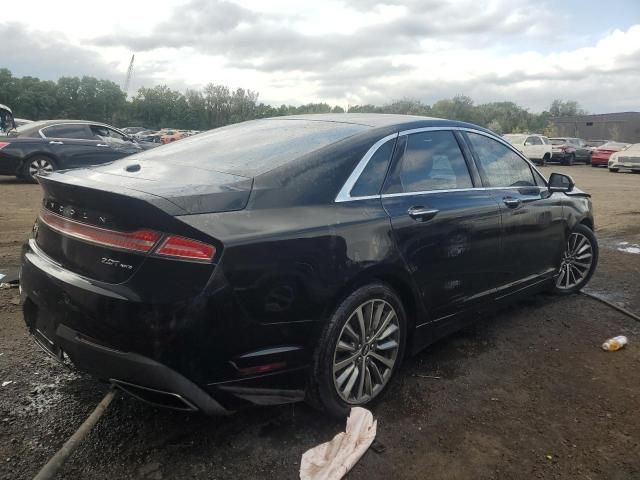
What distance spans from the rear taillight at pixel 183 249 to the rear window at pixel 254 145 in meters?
0.55

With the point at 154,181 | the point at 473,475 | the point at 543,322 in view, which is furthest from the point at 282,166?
the point at 543,322

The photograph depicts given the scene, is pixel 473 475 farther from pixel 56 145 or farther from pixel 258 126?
pixel 56 145

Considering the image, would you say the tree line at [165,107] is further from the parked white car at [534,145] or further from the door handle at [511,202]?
the door handle at [511,202]

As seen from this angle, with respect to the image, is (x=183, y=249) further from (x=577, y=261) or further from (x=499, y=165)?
(x=577, y=261)

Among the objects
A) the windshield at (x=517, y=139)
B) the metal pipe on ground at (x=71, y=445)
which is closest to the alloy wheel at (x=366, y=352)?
the metal pipe on ground at (x=71, y=445)

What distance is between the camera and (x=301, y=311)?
238 cm

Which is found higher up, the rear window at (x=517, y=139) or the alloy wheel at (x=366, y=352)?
the rear window at (x=517, y=139)

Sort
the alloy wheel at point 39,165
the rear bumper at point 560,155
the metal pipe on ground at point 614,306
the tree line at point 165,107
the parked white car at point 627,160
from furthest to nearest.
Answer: the tree line at point 165,107, the rear bumper at point 560,155, the parked white car at point 627,160, the alloy wheel at point 39,165, the metal pipe on ground at point 614,306

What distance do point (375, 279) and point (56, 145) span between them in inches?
406

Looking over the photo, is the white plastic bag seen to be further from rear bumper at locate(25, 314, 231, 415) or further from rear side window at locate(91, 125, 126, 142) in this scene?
rear side window at locate(91, 125, 126, 142)

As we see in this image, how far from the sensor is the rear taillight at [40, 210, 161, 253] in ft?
7.02

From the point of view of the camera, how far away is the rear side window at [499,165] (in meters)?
3.76

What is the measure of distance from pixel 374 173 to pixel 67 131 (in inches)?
406

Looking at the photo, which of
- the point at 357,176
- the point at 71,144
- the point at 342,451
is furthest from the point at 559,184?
the point at 71,144
